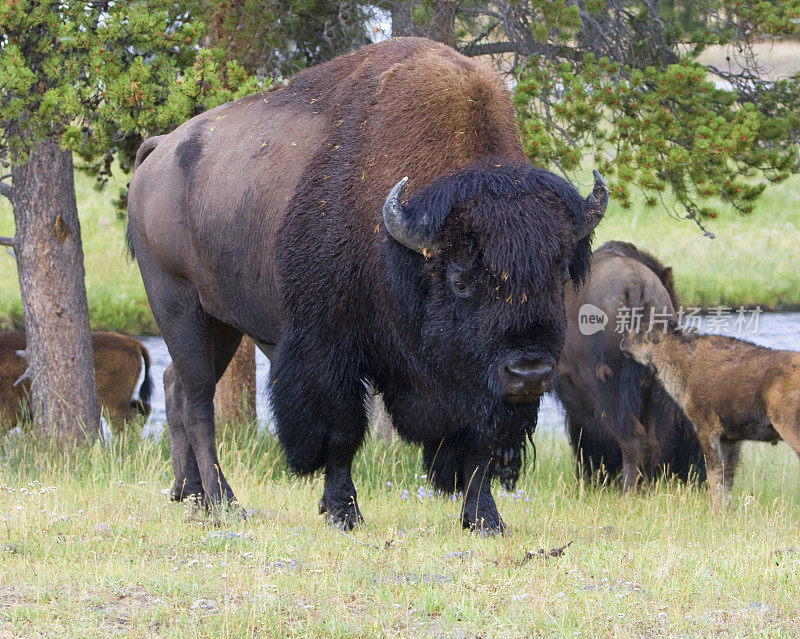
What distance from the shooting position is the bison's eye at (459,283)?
470 cm

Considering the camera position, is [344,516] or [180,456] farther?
[180,456]

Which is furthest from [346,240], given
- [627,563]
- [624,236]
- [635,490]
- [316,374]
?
[624,236]

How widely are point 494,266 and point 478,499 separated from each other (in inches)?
60.8

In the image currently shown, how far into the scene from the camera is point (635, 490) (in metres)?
7.95

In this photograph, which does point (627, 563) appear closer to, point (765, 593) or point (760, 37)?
point (765, 593)

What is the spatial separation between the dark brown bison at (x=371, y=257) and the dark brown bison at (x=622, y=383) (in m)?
3.16

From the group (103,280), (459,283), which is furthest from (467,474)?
(103,280)

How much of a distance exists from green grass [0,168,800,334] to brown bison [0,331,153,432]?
8667 mm

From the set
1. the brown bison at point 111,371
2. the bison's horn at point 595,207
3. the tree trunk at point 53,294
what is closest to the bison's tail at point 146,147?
the tree trunk at point 53,294

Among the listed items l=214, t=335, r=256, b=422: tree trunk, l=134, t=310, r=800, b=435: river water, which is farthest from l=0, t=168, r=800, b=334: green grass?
l=214, t=335, r=256, b=422: tree trunk

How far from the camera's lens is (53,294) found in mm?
8570

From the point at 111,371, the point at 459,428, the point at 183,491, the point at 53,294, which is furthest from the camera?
the point at 111,371

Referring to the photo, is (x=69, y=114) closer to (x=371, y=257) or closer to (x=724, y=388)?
(x=371, y=257)

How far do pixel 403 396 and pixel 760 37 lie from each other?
192 inches
